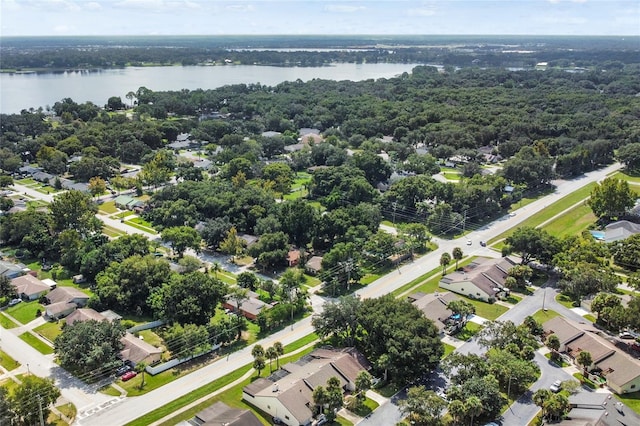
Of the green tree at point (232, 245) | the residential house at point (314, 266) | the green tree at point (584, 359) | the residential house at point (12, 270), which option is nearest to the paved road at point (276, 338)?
the residential house at point (314, 266)

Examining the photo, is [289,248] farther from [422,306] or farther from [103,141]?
[103,141]

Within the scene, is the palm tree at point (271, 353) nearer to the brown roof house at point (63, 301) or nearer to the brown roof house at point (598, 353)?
the brown roof house at point (63, 301)

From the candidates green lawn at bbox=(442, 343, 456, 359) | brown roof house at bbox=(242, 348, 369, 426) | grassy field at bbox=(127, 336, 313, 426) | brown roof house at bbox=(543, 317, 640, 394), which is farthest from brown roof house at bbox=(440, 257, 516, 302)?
grassy field at bbox=(127, 336, 313, 426)

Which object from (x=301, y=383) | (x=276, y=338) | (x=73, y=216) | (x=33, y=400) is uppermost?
(x=73, y=216)

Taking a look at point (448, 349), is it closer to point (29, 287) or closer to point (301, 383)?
point (301, 383)

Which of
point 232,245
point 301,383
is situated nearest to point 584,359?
point 301,383

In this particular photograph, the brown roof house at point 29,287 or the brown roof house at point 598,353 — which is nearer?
the brown roof house at point 598,353

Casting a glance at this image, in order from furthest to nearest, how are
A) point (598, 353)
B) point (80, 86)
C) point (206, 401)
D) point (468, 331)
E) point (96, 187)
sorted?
point (80, 86), point (96, 187), point (468, 331), point (598, 353), point (206, 401)

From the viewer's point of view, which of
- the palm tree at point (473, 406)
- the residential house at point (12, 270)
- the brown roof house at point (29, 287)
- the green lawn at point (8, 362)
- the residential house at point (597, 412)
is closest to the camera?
the residential house at point (597, 412)
